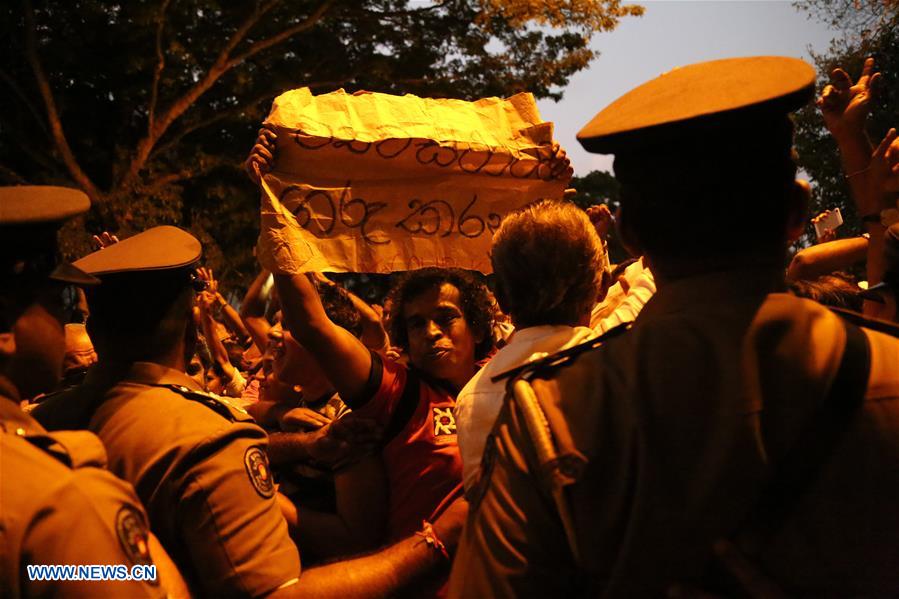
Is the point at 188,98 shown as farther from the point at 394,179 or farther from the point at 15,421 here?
the point at 15,421

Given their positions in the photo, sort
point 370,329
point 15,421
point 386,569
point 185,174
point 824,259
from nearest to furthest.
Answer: point 15,421
point 386,569
point 824,259
point 370,329
point 185,174

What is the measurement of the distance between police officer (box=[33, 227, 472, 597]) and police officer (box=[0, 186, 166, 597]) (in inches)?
13.5

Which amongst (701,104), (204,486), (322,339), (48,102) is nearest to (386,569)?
(204,486)

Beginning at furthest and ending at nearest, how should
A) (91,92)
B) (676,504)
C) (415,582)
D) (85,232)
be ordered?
1. (91,92)
2. (85,232)
3. (415,582)
4. (676,504)

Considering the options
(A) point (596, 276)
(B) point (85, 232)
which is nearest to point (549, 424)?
(A) point (596, 276)

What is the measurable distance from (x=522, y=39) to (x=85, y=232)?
28.7ft

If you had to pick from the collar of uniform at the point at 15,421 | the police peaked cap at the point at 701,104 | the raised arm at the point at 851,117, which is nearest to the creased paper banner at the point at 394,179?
the collar of uniform at the point at 15,421

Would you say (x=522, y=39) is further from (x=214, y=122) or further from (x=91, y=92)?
(x=91, y=92)

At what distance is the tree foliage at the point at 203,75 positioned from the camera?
46.6 ft

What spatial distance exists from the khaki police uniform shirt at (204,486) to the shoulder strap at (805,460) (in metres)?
1.24

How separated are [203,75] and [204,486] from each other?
1418 centimetres

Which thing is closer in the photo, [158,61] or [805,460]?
[805,460]

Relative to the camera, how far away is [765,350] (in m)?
1.55

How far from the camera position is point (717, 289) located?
1637 mm
